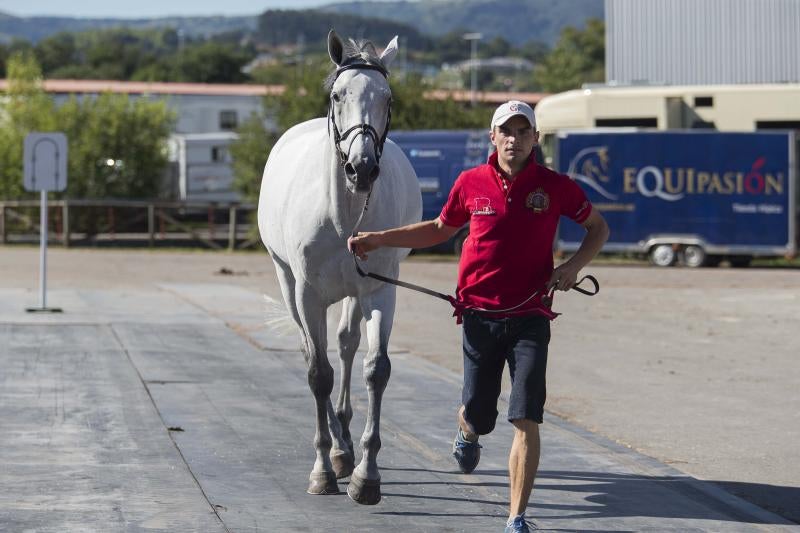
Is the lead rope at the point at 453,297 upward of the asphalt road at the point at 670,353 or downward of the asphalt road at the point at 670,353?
upward

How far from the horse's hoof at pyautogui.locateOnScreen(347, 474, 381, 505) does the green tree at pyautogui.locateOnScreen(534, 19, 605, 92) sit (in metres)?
121

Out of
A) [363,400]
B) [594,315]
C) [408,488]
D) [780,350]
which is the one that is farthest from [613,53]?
[408,488]

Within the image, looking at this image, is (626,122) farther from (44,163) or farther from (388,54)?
(388,54)

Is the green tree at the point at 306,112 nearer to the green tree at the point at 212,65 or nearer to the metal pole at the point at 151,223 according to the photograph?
the metal pole at the point at 151,223

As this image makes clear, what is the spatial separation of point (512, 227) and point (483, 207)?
16 centimetres

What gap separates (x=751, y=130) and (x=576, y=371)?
18.1 metres

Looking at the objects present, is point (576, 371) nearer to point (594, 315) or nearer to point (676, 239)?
point (594, 315)

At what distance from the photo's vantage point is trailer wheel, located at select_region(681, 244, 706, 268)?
30.7 m

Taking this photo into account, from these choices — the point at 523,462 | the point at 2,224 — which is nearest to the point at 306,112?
the point at 2,224

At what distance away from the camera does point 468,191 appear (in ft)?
22.1

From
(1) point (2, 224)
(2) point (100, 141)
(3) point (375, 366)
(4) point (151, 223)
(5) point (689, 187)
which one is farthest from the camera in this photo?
(2) point (100, 141)

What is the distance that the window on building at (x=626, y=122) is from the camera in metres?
31.6

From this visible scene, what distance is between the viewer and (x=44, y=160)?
19.0m

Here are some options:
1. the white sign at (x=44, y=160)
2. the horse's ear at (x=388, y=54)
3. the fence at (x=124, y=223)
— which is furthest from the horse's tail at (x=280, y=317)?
the fence at (x=124, y=223)
